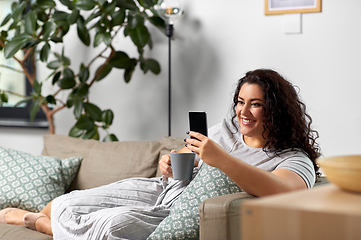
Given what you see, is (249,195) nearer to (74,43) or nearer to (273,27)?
(273,27)

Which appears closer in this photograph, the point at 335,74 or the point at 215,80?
the point at 335,74

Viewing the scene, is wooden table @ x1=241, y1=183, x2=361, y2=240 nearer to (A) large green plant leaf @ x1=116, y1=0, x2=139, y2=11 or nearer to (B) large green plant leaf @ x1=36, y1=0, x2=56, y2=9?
(A) large green plant leaf @ x1=116, y1=0, x2=139, y2=11

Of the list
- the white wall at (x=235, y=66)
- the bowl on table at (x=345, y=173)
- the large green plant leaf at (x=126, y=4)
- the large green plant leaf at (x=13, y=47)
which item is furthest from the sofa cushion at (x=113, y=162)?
the bowl on table at (x=345, y=173)

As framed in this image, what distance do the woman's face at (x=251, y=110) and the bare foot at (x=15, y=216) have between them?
3.66 feet

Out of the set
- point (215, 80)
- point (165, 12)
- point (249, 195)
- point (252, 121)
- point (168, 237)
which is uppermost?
point (165, 12)

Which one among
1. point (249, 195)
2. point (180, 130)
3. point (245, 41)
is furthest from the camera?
point (180, 130)

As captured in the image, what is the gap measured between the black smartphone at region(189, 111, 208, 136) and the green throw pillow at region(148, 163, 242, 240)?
195 millimetres

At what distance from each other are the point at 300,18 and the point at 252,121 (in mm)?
1119

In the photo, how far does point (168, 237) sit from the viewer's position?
4.81 feet

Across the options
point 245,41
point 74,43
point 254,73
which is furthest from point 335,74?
point 74,43

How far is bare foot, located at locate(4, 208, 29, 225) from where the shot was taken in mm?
1970

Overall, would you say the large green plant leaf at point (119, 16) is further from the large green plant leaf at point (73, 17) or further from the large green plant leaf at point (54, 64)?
the large green plant leaf at point (54, 64)

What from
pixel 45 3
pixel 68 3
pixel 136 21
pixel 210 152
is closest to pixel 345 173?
pixel 210 152

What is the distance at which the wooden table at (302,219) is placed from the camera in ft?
2.06
